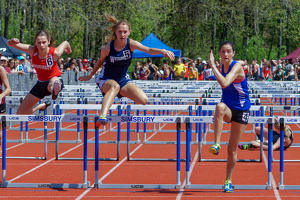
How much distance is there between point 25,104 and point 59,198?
1918 mm

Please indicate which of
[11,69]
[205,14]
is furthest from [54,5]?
[205,14]

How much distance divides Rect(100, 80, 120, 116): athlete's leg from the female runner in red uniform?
0.87m

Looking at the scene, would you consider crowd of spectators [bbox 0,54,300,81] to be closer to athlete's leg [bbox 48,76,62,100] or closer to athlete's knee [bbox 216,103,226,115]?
athlete's leg [bbox 48,76,62,100]

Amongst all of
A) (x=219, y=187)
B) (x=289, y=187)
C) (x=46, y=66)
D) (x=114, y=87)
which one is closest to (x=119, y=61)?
(x=114, y=87)

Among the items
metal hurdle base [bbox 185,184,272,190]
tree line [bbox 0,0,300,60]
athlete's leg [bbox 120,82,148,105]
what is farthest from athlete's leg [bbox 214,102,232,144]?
tree line [bbox 0,0,300,60]

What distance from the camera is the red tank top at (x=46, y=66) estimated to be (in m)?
9.03

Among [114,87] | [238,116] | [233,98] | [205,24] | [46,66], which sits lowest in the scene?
[238,116]

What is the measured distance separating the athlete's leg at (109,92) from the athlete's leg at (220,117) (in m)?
1.33

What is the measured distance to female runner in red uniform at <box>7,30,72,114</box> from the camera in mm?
8961

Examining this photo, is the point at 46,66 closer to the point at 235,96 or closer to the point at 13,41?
the point at 13,41

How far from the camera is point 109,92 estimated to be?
826 centimetres

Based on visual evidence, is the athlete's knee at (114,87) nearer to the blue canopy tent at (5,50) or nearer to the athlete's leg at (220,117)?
the athlete's leg at (220,117)

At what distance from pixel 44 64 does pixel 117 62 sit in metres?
1.21

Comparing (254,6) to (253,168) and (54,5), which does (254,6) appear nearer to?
(54,5)
